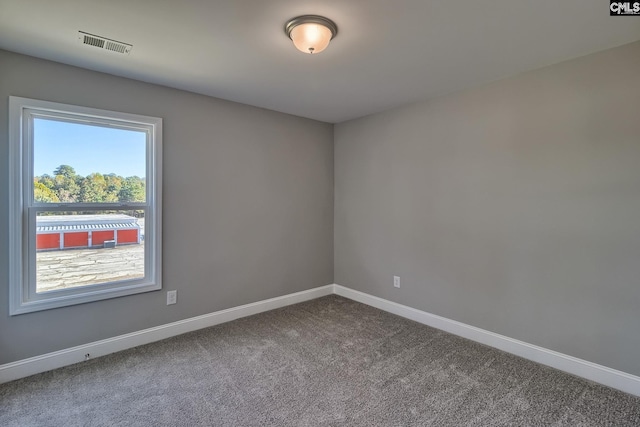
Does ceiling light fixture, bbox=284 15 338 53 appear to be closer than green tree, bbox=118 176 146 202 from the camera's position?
Yes

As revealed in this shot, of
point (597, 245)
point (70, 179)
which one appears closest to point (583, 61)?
point (597, 245)

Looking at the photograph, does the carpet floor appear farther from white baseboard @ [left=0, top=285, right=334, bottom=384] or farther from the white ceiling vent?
the white ceiling vent

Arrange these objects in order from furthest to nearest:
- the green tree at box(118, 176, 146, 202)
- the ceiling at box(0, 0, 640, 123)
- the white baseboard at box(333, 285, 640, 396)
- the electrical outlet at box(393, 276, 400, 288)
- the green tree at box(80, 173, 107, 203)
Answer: the electrical outlet at box(393, 276, 400, 288), the green tree at box(118, 176, 146, 202), the green tree at box(80, 173, 107, 203), the white baseboard at box(333, 285, 640, 396), the ceiling at box(0, 0, 640, 123)

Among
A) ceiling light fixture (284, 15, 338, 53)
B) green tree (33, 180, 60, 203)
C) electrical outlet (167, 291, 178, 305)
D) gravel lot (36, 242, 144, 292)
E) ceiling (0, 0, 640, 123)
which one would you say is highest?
ceiling (0, 0, 640, 123)

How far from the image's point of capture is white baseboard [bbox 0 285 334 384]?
7.53 ft

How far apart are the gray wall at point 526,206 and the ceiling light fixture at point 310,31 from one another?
5.61ft

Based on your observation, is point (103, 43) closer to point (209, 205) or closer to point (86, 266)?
point (209, 205)

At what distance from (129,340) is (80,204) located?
4.15ft

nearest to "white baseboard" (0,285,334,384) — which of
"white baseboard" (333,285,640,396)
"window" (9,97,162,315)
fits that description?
"window" (9,97,162,315)

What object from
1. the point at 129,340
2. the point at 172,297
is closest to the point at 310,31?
the point at 172,297

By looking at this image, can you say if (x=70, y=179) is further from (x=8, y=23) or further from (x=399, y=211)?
(x=399, y=211)

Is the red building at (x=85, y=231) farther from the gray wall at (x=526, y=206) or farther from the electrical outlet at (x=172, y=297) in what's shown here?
the gray wall at (x=526, y=206)

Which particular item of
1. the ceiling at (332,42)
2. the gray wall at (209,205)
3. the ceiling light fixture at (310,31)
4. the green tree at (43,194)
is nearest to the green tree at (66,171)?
the green tree at (43,194)

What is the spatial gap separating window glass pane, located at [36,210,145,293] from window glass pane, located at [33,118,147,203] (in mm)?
166
